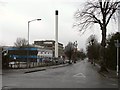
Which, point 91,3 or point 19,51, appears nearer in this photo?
point 91,3

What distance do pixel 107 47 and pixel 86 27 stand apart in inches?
179

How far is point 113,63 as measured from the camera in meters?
43.0

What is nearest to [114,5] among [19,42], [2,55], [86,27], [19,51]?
[86,27]

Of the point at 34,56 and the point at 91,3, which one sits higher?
the point at 91,3

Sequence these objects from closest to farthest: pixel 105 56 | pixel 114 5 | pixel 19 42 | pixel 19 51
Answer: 1. pixel 114 5
2. pixel 105 56
3. pixel 19 51
4. pixel 19 42

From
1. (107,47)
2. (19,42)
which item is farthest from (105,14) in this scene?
(19,42)

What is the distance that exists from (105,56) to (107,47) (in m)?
1.74

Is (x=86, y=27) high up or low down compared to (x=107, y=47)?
up

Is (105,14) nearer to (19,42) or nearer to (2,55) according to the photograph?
(2,55)

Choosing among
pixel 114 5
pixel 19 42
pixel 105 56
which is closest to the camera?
pixel 114 5

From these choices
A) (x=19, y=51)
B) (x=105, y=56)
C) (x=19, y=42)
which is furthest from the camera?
(x=19, y=42)

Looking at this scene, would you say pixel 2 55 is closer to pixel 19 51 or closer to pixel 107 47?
pixel 107 47

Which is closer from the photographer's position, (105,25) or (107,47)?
(105,25)

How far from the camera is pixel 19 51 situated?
120250 mm
